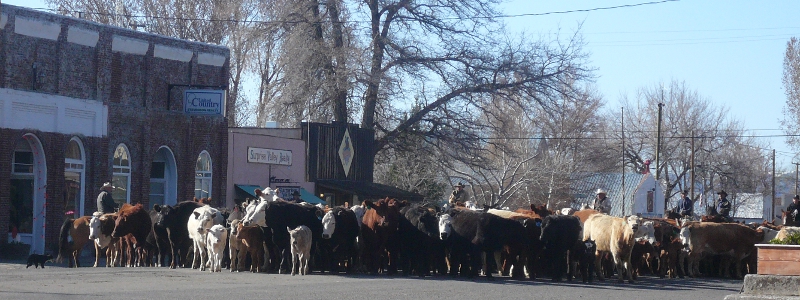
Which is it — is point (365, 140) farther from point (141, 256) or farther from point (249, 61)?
point (141, 256)

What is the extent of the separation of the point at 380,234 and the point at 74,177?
36.4 feet

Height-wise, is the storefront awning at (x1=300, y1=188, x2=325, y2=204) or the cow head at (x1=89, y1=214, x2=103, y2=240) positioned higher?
the storefront awning at (x1=300, y1=188, x2=325, y2=204)

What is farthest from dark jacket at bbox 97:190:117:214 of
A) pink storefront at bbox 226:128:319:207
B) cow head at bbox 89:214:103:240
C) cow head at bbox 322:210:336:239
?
pink storefront at bbox 226:128:319:207

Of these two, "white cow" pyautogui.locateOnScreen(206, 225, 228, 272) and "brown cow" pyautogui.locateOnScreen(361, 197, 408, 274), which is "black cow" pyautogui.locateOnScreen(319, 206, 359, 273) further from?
"white cow" pyautogui.locateOnScreen(206, 225, 228, 272)

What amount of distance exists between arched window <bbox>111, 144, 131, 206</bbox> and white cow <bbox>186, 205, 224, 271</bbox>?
9349 mm

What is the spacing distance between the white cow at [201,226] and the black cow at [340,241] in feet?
7.83

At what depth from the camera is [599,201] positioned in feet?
97.2

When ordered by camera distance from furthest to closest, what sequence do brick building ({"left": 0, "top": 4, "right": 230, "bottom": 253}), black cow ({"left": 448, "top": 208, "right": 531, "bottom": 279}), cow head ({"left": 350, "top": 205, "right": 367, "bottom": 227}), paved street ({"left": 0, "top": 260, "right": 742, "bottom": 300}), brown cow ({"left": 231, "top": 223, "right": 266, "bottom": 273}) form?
brick building ({"left": 0, "top": 4, "right": 230, "bottom": 253}) → cow head ({"left": 350, "top": 205, "right": 367, "bottom": 227}) → black cow ({"left": 448, "top": 208, "right": 531, "bottom": 279}) → brown cow ({"left": 231, "top": 223, "right": 266, "bottom": 273}) → paved street ({"left": 0, "top": 260, "right": 742, "bottom": 300})

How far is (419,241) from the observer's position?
2217 centimetres

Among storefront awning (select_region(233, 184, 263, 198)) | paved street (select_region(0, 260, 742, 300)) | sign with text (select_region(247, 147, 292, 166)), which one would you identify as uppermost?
sign with text (select_region(247, 147, 292, 166))

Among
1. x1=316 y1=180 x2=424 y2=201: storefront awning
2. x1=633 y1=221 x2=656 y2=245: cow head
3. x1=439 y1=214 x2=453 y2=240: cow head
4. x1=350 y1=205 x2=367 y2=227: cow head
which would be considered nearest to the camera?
x1=439 y1=214 x2=453 y2=240: cow head

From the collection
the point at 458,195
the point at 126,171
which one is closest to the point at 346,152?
the point at 458,195

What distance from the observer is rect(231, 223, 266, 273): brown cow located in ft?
70.2

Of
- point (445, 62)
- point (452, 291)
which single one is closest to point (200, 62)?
point (445, 62)
